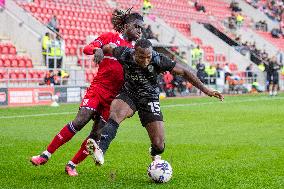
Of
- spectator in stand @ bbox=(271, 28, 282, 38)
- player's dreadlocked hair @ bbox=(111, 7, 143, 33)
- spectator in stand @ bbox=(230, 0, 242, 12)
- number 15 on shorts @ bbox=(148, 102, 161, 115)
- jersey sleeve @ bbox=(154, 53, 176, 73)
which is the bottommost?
number 15 on shorts @ bbox=(148, 102, 161, 115)

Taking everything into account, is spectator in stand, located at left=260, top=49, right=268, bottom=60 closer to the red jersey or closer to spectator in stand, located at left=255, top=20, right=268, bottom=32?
spectator in stand, located at left=255, top=20, right=268, bottom=32

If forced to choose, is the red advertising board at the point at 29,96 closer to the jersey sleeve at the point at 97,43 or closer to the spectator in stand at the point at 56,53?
the spectator in stand at the point at 56,53

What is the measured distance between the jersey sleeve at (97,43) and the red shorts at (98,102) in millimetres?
633

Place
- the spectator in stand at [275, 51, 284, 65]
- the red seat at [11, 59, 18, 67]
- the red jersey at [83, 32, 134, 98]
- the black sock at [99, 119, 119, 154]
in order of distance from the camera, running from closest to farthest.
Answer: the black sock at [99, 119, 119, 154] → the red jersey at [83, 32, 134, 98] → the red seat at [11, 59, 18, 67] → the spectator in stand at [275, 51, 284, 65]

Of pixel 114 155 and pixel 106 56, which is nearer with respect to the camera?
pixel 106 56

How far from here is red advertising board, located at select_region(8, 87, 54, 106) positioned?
27047mm

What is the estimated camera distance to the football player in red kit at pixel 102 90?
9.21 m

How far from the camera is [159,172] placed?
8445mm

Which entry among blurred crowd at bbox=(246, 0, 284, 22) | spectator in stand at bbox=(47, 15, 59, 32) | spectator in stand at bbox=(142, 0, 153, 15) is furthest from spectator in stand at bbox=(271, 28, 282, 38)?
spectator in stand at bbox=(47, 15, 59, 32)

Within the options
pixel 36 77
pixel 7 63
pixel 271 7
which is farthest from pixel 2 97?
pixel 271 7

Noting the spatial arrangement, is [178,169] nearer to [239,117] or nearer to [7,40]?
[239,117]

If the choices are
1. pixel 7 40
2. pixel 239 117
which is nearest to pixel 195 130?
pixel 239 117

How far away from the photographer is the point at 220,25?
2015 inches

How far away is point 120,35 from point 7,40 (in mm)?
23597
